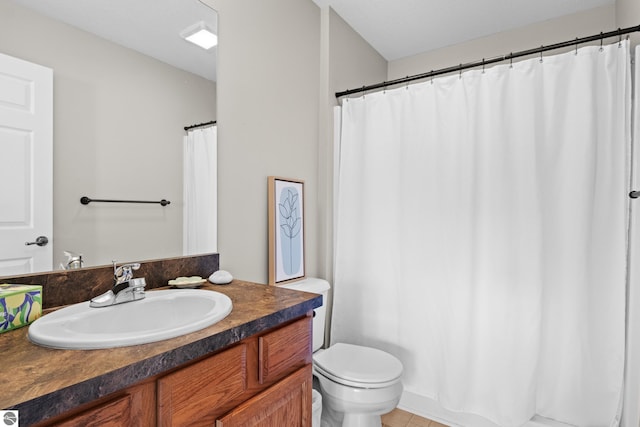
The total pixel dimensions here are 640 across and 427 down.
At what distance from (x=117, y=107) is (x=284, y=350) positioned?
3.23 feet

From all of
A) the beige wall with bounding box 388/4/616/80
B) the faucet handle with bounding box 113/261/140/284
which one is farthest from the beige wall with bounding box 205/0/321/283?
the beige wall with bounding box 388/4/616/80

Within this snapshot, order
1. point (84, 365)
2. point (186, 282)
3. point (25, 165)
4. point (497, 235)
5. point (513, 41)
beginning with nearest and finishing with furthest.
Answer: point (84, 365), point (25, 165), point (186, 282), point (497, 235), point (513, 41)

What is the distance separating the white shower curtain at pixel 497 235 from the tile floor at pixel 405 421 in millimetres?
158

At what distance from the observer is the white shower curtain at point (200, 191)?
1416mm

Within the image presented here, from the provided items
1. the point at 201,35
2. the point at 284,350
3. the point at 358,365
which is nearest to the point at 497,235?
the point at 358,365

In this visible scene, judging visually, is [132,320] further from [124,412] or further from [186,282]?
[124,412]

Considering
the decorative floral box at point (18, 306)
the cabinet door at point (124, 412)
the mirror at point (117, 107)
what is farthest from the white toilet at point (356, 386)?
the decorative floral box at point (18, 306)

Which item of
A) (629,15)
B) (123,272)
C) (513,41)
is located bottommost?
(123,272)

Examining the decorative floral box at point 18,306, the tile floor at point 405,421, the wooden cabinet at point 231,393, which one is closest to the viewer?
the wooden cabinet at point 231,393

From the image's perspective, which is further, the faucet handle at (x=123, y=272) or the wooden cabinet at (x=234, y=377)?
the faucet handle at (x=123, y=272)

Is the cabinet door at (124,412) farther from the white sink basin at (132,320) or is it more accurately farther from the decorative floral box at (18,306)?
the decorative floral box at (18,306)

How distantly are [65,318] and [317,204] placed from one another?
5.12 ft

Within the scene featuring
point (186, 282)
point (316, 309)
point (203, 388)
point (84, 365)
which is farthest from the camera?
point (316, 309)

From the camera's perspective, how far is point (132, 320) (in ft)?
3.33
